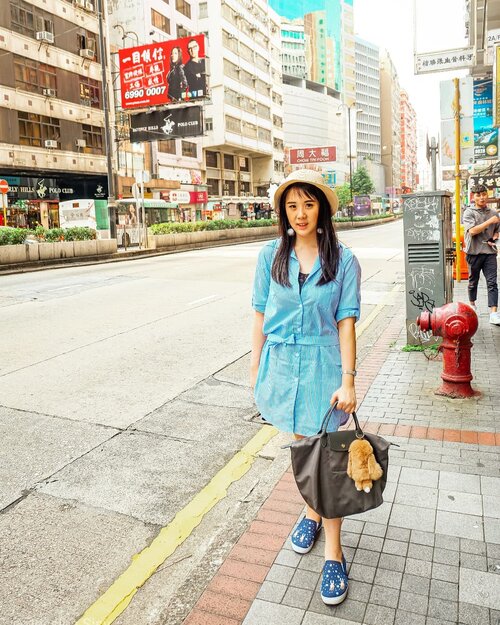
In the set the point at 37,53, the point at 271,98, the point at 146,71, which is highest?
the point at 271,98

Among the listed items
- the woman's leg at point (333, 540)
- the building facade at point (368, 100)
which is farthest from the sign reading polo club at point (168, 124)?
the building facade at point (368, 100)

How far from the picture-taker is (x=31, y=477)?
3840 millimetres

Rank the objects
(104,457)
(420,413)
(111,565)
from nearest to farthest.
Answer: (111,565) → (104,457) → (420,413)

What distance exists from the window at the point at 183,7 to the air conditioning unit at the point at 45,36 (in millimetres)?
18883

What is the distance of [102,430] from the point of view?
15.3 feet

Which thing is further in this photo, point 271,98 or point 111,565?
point 271,98

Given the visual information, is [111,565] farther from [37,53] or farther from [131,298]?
[37,53]

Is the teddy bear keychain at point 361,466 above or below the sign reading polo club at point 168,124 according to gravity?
below

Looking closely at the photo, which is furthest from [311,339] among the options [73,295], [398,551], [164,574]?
[73,295]

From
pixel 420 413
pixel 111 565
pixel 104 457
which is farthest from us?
pixel 420 413

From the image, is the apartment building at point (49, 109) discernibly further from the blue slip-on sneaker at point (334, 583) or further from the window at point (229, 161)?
the blue slip-on sneaker at point (334, 583)

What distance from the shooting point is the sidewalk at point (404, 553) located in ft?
7.77

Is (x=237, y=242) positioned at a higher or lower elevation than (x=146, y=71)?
lower

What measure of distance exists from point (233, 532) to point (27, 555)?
1.02 meters
